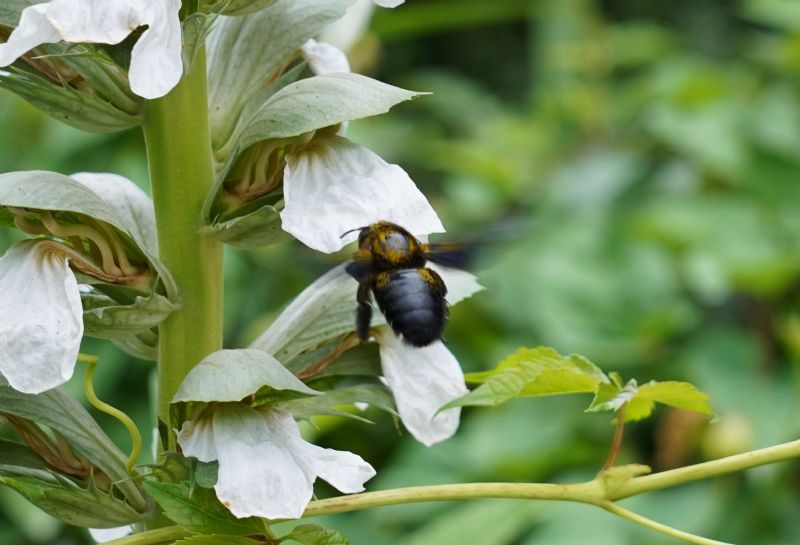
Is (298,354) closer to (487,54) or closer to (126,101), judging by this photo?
(126,101)

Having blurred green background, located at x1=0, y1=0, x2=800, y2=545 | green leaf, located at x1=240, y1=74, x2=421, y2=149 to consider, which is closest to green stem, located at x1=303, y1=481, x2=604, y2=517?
green leaf, located at x1=240, y1=74, x2=421, y2=149

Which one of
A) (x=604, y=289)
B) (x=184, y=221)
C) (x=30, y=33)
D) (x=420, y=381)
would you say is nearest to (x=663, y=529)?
(x=420, y=381)

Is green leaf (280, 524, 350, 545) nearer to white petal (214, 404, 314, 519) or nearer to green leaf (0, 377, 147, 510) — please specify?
white petal (214, 404, 314, 519)

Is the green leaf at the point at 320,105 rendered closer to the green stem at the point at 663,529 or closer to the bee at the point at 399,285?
the bee at the point at 399,285

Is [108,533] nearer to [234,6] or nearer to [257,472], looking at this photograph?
[257,472]

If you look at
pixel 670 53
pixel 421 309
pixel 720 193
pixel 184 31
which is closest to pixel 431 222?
pixel 421 309
